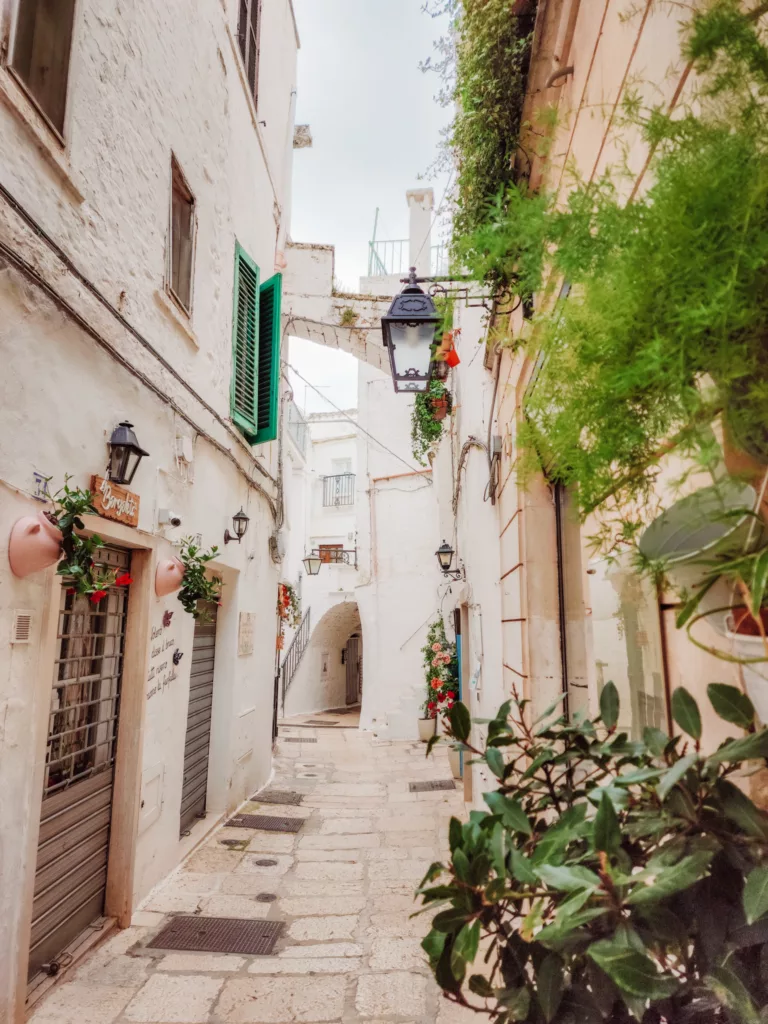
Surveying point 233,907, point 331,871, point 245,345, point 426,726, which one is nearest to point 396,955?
point 233,907

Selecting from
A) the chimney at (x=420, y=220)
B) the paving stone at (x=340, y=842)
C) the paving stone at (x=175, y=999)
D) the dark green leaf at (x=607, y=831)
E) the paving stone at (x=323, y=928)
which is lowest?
the paving stone at (x=340, y=842)

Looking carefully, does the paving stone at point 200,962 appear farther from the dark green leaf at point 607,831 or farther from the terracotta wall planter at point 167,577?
the dark green leaf at point 607,831

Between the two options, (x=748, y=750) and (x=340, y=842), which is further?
(x=340, y=842)

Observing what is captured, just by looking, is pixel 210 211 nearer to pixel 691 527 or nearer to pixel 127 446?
pixel 127 446

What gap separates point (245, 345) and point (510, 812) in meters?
6.60

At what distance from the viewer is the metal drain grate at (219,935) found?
3.79 meters

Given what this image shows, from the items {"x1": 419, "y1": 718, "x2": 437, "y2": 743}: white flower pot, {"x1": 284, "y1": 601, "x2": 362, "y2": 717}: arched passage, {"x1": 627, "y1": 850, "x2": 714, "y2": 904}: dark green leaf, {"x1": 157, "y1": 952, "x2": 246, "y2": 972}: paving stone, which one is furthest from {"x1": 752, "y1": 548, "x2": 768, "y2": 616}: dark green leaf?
{"x1": 284, "y1": 601, "x2": 362, "y2": 717}: arched passage

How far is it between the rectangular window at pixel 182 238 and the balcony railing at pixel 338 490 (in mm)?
17871

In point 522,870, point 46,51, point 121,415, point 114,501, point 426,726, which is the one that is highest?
point 46,51

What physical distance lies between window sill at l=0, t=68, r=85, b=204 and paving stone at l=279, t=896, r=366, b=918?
461 cm

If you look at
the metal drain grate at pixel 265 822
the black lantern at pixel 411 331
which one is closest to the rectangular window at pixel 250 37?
the black lantern at pixel 411 331

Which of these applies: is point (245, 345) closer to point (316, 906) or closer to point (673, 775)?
point (316, 906)

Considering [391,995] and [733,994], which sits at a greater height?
[733,994]

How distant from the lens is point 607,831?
848mm
